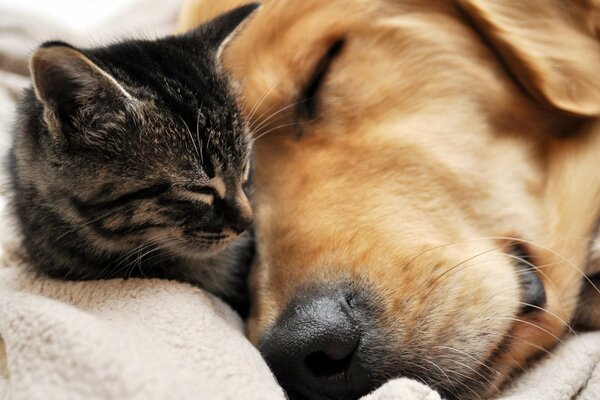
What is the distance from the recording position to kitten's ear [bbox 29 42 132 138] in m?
0.95

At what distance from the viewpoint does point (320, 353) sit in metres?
1.04

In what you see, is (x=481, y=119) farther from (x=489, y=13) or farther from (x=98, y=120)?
(x=98, y=120)

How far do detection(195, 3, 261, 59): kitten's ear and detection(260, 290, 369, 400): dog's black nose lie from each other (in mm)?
611

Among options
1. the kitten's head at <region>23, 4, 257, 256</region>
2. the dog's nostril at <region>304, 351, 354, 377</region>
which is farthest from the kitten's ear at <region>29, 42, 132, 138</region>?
the dog's nostril at <region>304, 351, 354, 377</region>

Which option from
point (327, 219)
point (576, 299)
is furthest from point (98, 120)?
point (576, 299)

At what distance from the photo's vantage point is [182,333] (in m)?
0.96

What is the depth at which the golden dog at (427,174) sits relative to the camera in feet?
3.74

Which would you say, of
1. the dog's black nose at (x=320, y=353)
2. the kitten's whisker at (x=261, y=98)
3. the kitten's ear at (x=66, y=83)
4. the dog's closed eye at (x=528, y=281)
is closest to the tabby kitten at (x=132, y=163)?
the kitten's ear at (x=66, y=83)

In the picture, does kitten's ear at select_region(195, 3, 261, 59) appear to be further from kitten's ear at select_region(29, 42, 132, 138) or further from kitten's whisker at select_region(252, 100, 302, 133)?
kitten's ear at select_region(29, 42, 132, 138)

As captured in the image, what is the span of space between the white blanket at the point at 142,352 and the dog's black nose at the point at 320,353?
9 cm

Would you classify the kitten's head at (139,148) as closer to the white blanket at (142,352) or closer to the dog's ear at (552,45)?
the white blanket at (142,352)

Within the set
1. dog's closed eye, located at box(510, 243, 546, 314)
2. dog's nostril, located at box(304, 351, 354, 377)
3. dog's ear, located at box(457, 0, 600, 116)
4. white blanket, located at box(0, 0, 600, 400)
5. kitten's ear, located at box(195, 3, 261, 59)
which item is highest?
kitten's ear, located at box(195, 3, 261, 59)

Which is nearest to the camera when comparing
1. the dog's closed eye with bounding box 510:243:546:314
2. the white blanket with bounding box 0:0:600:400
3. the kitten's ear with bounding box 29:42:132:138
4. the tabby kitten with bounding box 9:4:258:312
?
the white blanket with bounding box 0:0:600:400

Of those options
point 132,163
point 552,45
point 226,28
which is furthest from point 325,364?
point 552,45
